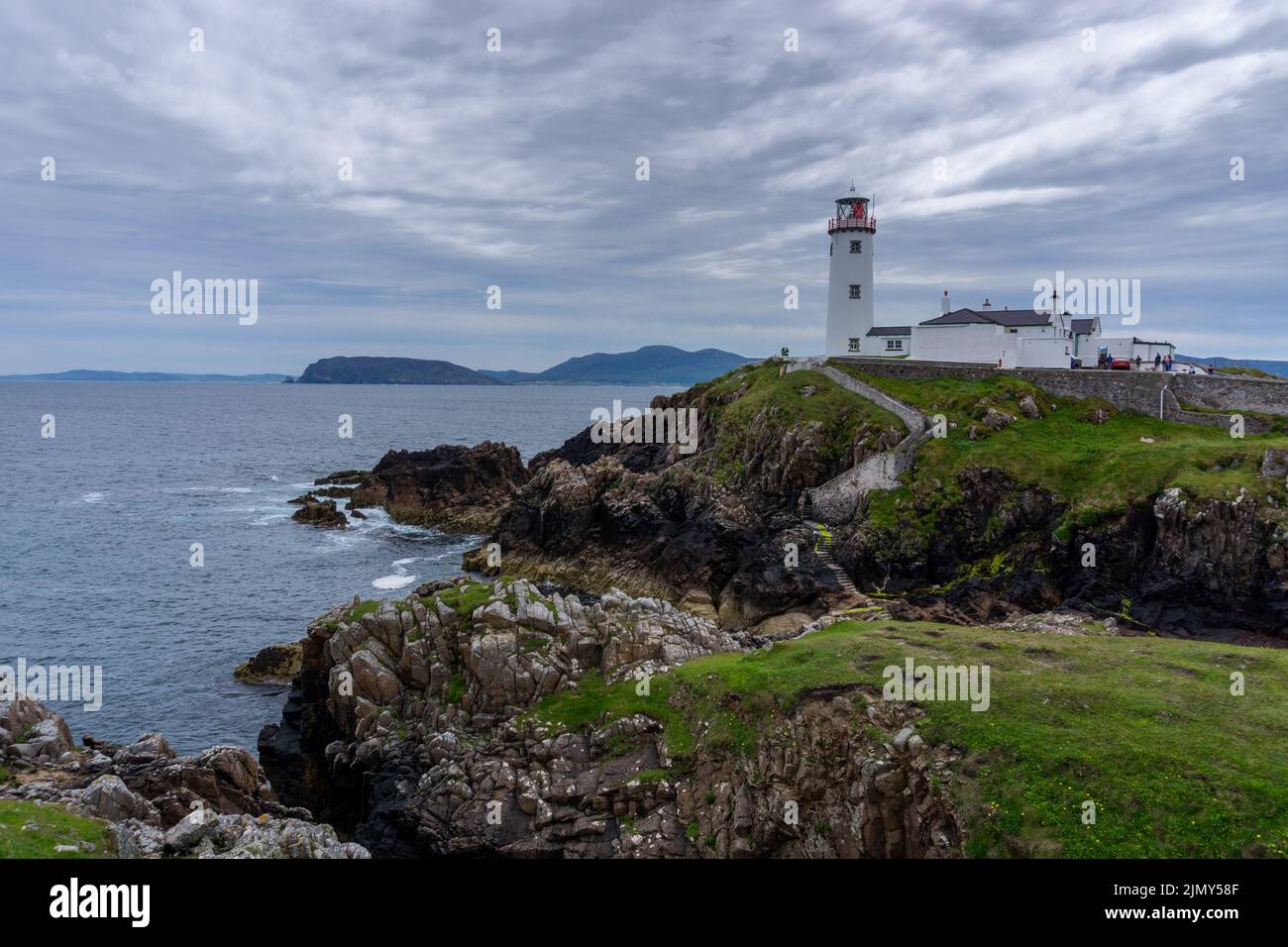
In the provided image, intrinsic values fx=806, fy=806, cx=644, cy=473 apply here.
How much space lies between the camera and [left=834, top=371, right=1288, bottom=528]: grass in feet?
141

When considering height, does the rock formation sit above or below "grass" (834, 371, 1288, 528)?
below

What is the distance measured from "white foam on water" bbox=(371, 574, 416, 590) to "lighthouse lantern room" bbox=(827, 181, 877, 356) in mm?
44851

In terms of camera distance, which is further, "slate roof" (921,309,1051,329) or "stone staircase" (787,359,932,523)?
"slate roof" (921,309,1051,329)

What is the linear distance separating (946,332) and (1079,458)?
22924 mm

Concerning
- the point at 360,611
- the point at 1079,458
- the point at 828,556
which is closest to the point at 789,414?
the point at 828,556

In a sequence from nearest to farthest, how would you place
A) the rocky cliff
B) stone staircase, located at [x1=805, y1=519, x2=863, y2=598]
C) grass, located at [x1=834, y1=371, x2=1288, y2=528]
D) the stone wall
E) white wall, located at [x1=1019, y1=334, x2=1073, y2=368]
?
the rocky cliff < grass, located at [x1=834, y1=371, x2=1288, y2=528] < stone staircase, located at [x1=805, y1=519, x2=863, y2=598] < the stone wall < white wall, located at [x1=1019, y1=334, x2=1073, y2=368]

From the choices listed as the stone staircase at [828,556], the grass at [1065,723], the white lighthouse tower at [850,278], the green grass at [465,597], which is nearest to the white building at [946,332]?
the white lighthouse tower at [850,278]

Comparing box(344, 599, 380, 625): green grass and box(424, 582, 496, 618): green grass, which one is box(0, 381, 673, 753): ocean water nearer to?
box(344, 599, 380, 625): green grass

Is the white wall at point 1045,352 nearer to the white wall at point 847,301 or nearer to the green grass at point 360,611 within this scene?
the white wall at point 847,301

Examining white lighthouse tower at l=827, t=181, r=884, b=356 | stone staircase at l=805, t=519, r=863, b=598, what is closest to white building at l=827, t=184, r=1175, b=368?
white lighthouse tower at l=827, t=181, r=884, b=356

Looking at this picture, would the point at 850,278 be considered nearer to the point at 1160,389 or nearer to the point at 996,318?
the point at 996,318

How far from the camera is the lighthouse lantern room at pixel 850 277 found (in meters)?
76.0

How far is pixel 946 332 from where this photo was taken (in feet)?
223

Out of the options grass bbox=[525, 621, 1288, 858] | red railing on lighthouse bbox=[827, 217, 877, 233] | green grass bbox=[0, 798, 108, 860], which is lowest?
green grass bbox=[0, 798, 108, 860]
